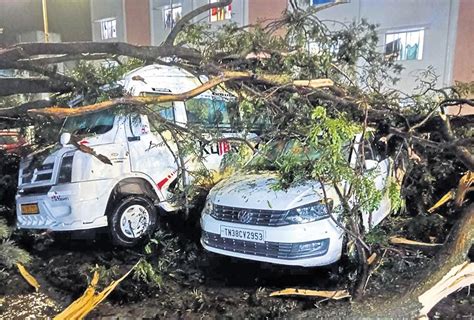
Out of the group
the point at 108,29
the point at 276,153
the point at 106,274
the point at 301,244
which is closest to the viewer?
the point at 301,244

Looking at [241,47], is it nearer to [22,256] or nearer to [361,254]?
[361,254]

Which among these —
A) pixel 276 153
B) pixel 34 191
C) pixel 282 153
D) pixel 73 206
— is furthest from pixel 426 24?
pixel 34 191

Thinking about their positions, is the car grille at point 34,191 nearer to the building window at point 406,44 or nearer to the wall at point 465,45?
the building window at point 406,44

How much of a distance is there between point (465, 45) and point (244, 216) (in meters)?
11.1

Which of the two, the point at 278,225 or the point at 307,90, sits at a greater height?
the point at 307,90

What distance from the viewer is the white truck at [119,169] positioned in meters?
5.31

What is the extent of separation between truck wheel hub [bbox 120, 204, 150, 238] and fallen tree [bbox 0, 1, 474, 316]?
1205 mm

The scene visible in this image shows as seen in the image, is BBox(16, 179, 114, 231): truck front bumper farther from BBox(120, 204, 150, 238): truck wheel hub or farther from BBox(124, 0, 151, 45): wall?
BBox(124, 0, 151, 45): wall

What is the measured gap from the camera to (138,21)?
20.1 metres

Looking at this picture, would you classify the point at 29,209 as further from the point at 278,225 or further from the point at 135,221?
the point at 278,225

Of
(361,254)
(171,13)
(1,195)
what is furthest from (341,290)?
(171,13)

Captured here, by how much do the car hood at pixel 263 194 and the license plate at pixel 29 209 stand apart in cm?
243

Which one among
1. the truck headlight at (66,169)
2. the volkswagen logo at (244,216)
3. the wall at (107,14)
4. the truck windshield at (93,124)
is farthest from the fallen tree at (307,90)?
the wall at (107,14)

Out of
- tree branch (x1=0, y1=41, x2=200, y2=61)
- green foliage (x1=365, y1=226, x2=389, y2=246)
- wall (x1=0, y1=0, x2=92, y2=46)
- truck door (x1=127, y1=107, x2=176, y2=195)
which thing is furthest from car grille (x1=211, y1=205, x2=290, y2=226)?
wall (x1=0, y1=0, x2=92, y2=46)
